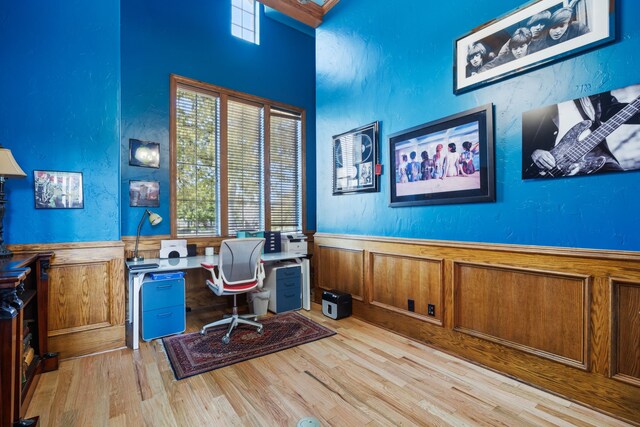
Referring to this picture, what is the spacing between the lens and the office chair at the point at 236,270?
2924mm

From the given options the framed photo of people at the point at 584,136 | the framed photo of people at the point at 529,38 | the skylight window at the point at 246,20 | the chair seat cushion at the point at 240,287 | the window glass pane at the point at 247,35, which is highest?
the skylight window at the point at 246,20

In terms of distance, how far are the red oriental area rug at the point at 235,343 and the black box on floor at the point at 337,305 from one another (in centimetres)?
28

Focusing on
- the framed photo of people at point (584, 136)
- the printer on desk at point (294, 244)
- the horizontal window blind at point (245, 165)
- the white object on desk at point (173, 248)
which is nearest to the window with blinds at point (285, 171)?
the horizontal window blind at point (245, 165)

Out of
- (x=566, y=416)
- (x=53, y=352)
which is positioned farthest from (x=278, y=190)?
(x=566, y=416)

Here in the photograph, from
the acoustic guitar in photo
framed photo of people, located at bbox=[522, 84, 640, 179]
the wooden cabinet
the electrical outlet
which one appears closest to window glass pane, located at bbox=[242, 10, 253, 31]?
the wooden cabinet

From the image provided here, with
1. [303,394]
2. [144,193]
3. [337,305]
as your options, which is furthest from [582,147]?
[144,193]

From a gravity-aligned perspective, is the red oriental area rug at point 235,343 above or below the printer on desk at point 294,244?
below

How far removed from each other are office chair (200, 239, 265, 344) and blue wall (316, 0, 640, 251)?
133cm

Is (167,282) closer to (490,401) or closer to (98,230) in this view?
(98,230)

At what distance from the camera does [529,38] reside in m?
2.20

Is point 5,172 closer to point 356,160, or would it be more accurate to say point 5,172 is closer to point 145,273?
point 145,273

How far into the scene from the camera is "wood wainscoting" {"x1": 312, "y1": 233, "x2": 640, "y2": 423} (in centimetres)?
182

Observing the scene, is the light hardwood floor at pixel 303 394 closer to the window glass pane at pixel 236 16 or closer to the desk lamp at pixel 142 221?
the desk lamp at pixel 142 221

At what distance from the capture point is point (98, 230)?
2.76 meters
